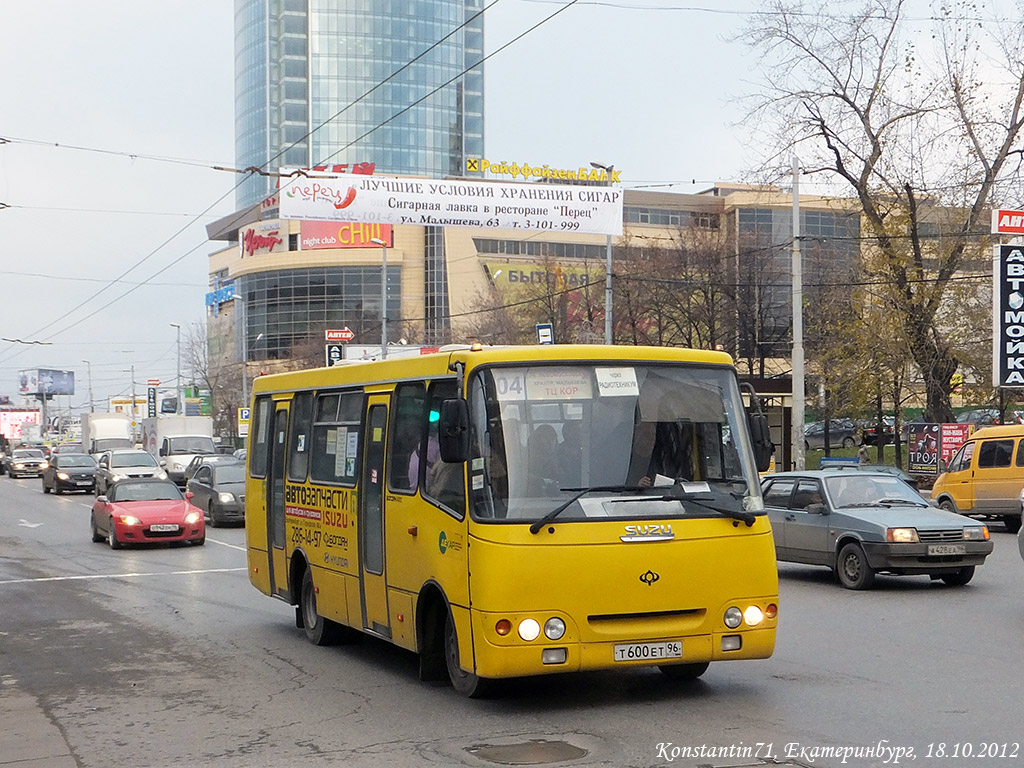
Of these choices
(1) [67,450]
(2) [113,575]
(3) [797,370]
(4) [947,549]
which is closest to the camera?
(4) [947,549]

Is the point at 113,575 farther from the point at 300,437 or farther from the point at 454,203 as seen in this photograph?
the point at 454,203

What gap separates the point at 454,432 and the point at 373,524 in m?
2.30

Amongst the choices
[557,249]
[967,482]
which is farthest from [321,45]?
[967,482]

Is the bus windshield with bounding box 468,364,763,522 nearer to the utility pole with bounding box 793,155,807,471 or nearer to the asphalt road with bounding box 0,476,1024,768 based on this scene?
the asphalt road with bounding box 0,476,1024,768

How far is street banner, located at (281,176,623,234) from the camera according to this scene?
2786cm

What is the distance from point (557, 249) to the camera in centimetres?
10238

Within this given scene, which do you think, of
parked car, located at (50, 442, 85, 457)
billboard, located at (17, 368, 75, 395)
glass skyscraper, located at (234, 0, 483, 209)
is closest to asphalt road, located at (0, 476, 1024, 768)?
parked car, located at (50, 442, 85, 457)

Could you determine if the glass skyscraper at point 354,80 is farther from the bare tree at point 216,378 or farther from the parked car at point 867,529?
the parked car at point 867,529

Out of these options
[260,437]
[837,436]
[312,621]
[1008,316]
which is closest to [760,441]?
[312,621]

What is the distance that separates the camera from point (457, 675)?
9.15 m

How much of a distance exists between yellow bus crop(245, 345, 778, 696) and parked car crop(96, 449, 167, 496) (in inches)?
1358

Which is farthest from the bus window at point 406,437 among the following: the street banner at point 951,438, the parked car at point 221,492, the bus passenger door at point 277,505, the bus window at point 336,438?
the street banner at point 951,438

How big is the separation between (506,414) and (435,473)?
0.92 metres

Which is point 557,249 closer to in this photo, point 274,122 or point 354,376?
point 274,122
